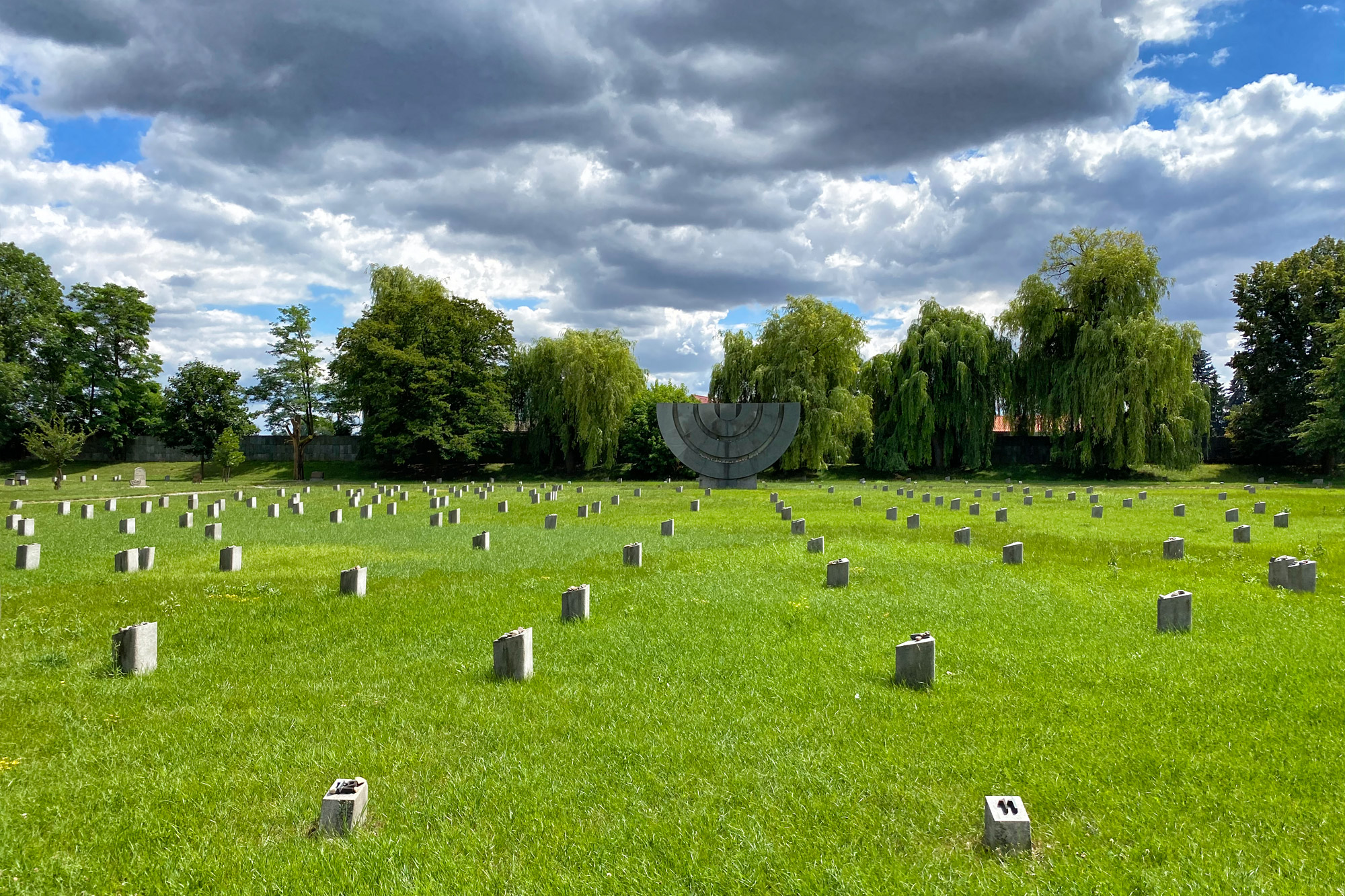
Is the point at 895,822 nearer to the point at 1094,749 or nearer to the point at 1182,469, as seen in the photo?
the point at 1094,749

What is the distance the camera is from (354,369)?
38188 millimetres

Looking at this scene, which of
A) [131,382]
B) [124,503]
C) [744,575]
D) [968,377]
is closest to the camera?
[744,575]

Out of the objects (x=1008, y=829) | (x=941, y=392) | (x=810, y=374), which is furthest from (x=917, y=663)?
Result: (x=941, y=392)

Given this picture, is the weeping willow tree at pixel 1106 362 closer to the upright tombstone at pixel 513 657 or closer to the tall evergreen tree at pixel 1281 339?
the tall evergreen tree at pixel 1281 339

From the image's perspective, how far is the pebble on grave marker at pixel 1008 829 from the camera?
3047 millimetres

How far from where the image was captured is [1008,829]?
3.06 metres

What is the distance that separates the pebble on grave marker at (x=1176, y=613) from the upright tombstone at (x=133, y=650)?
783 cm

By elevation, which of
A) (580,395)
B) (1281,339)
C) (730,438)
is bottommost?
(730,438)

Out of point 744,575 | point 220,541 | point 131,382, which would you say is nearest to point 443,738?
point 744,575

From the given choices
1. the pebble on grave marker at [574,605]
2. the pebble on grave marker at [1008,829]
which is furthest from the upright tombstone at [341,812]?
the pebble on grave marker at [574,605]

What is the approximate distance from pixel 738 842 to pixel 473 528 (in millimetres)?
12273

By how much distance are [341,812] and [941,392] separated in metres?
35.4

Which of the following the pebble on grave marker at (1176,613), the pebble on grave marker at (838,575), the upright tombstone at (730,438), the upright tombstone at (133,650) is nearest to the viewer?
the upright tombstone at (133,650)

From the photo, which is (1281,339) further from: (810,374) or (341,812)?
(341,812)
